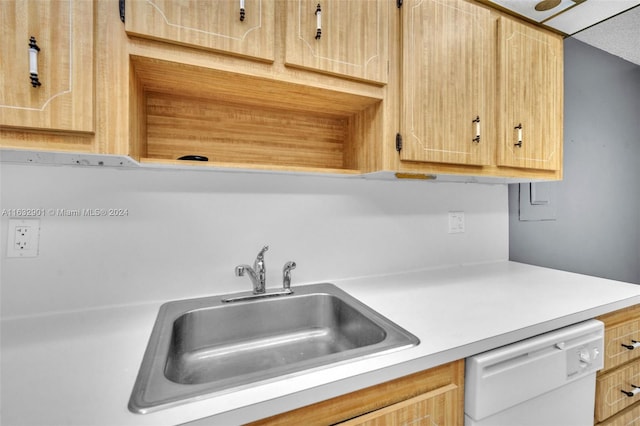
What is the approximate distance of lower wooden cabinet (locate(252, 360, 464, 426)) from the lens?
0.61m

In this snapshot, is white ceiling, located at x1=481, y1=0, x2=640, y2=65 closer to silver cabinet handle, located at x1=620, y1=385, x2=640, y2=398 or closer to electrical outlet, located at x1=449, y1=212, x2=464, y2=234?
electrical outlet, located at x1=449, y1=212, x2=464, y2=234

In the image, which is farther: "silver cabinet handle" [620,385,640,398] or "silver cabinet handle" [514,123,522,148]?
"silver cabinet handle" [514,123,522,148]

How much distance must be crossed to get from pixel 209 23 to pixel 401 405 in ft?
3.62

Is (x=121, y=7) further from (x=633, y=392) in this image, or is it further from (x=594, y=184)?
(x=594, y=184)

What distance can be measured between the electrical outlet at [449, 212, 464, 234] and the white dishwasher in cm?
67

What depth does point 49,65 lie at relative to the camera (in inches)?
26.8

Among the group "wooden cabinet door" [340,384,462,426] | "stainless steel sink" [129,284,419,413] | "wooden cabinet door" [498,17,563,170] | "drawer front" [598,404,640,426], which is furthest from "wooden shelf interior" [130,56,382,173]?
"drawer front" [598,404,640,426]

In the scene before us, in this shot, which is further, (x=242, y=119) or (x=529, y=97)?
(x=529, y=97)

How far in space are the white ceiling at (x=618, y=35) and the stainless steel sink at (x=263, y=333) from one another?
2281 mm

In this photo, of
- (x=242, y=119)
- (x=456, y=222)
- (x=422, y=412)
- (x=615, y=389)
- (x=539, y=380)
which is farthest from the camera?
(x=456, y=222)

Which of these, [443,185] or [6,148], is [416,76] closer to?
[443,185]

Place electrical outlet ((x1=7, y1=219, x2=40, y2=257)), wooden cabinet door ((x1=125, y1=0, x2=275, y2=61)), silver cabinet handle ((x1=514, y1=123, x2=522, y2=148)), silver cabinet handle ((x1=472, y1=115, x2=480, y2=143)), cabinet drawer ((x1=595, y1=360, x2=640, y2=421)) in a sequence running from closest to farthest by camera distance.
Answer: wooden cabinet door ((x1=125, y1=0, x2=275, y2=61)), electrical outlet ((x1=7, y1=219, x2=40, y2=257)), cabinet drawer ((x1=595, y1=360, x2=640, y2=421)), silver cabinet handle ((x1=472, y1=115, x2=480, y2=143)), silver cabinet handle ((x1=514, y1=123, x2=522, y2=148))

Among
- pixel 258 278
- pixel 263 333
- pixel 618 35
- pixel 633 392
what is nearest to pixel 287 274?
pixel 258 278

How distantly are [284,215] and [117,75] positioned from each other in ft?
2.28
